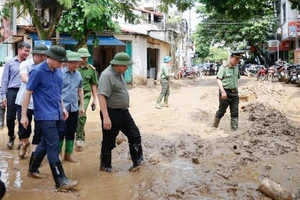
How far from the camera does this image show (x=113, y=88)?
4469mm

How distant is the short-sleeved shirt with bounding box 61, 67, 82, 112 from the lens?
497 centimetres

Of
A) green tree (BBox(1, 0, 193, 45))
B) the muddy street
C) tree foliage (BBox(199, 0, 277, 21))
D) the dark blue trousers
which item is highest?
tree foliage (BBox(199, 0, 277, 21))

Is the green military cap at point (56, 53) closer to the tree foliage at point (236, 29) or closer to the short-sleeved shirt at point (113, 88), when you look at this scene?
the short-sleeved shirt at point (113, 88)

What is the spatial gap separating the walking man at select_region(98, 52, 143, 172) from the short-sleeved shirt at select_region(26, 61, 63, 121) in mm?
575

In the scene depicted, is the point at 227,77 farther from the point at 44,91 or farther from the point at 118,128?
the point at 44,91

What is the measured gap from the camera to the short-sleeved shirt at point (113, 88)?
440 centimetres

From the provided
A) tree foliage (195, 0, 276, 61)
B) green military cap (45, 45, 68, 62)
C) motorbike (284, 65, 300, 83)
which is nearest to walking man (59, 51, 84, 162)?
green military cap (45, 45, 68, 62)

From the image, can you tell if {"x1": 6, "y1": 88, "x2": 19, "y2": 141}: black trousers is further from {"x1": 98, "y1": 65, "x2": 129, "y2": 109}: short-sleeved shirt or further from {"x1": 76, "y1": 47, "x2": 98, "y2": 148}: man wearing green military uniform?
{"x1": 98, "y1": 65, "x2": 129, "y2": 109}: short-sleeved shirt

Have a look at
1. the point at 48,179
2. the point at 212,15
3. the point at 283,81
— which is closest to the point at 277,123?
the point at 48,179

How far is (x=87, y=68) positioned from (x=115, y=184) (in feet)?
7.44

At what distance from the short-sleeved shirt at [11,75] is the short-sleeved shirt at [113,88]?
2259mm

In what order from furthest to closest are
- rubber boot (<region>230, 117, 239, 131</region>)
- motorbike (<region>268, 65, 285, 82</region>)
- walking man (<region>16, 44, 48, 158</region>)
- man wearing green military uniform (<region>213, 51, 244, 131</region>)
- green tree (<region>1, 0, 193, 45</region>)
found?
1. motorbike (<region>268, 65, 285, 82</region>)
2. rubber boot (<region>230, 117, 239, 131</region>)
3. man wearing green military uniform (<region>213, 51, 244, 131</region>)
4. green tree (<region>1, 0, 193, 45</region>)
5. walking man (<region>16, 44, 48, 158</region>)

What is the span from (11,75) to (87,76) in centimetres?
134

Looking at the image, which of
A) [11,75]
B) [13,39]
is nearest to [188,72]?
[13,39]
